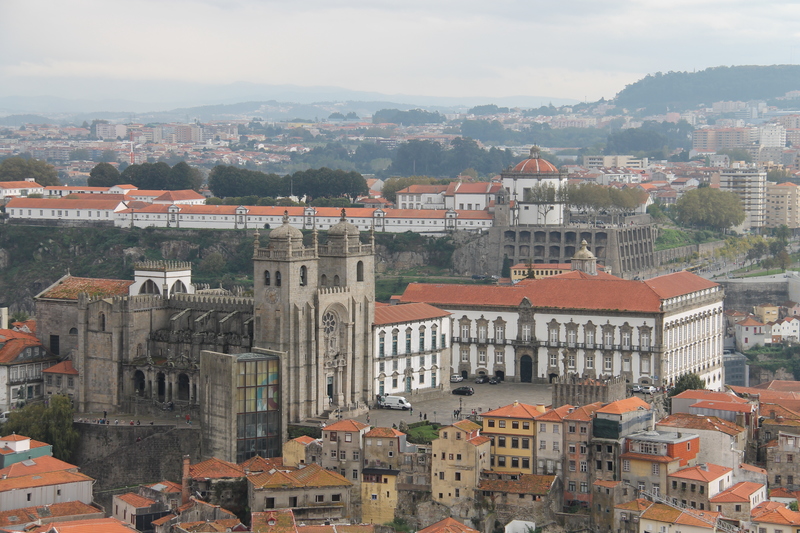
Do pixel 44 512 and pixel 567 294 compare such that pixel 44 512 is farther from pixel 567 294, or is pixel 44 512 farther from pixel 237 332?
pixel 567 294

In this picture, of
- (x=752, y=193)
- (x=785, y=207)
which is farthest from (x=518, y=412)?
(x=752, y=193)

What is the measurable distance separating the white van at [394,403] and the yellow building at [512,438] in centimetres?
1021

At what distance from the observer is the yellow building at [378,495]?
6944cm

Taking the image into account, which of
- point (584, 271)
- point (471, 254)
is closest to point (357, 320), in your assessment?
point (584, 271)

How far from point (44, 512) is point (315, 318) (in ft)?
58.1

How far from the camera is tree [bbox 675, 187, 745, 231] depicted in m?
168

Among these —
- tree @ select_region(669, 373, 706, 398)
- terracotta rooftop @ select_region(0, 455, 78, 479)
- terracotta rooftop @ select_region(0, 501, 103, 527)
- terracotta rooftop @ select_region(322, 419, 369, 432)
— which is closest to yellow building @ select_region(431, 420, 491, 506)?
terracotta rooftop @ select_region(322, 419, 369, 432)

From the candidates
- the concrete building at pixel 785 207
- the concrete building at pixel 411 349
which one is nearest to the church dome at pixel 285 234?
the concrete building at pixel 411 349

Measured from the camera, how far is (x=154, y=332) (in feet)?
276

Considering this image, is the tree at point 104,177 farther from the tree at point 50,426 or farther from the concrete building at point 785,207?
the tree at point 50,426

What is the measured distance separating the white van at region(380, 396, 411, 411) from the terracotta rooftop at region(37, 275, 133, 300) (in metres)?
16.9

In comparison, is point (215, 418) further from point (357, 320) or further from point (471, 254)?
point (471, 254)

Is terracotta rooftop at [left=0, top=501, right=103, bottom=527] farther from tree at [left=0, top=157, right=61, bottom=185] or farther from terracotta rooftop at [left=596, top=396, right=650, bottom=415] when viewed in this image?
tree at [left=0, top=157, right=61, bottom=185]

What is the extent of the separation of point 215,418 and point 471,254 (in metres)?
77.2
